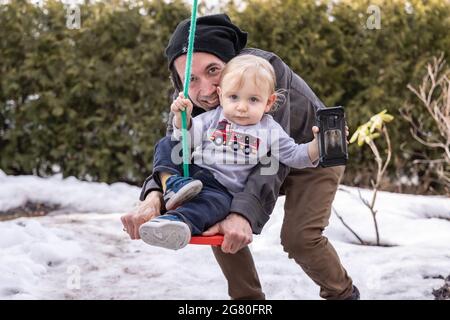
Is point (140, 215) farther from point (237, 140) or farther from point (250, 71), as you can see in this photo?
point (250, 71)

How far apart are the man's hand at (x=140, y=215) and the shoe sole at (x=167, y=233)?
8.6 inches

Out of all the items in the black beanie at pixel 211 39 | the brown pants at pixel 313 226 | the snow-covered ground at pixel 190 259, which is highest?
the black beanie at pixel 211 39

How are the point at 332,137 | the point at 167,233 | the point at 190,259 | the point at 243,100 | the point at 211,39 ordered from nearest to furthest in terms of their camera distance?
the point at 167,233
the point at 332,137
the point at 243,100
the point at 211,39
the point at 190,259

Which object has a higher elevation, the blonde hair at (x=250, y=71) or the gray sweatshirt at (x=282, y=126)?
the blonde hair at (x=250, y=71)

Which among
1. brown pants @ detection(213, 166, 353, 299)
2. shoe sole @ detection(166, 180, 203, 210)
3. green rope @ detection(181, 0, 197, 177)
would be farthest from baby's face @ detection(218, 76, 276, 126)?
brown pants @ detection(213, 166, 353, 299)

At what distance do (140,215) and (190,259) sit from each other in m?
2.74

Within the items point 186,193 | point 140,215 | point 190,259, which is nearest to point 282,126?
point 186,193

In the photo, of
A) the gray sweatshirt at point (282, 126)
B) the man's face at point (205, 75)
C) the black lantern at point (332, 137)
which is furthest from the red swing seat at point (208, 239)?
the man's face at point (205, 75)

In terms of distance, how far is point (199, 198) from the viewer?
7.16 ft

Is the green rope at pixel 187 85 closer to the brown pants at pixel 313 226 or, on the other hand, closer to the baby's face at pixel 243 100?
the baby's face at pixel 243 100

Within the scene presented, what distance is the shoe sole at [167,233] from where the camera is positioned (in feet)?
6.53
